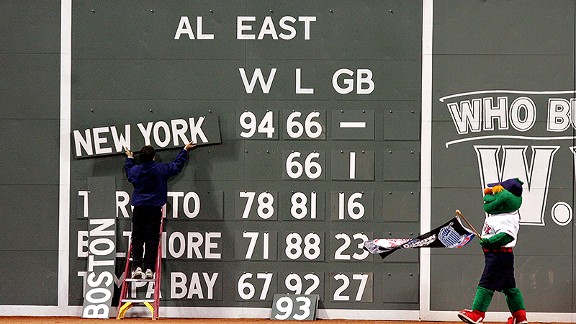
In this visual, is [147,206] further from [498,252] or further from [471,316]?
[498,252]

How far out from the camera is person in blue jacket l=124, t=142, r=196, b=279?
462 inches

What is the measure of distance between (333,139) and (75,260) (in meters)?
3.05

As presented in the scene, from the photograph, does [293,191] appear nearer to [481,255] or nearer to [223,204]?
[223,204]

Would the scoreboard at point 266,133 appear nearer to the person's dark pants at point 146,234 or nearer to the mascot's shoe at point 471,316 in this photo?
the person's dark pants at point 146,234

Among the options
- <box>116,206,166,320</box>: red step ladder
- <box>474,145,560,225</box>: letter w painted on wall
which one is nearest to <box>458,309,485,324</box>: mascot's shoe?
<box>474,145,560,225</box>: letter w painted on wall

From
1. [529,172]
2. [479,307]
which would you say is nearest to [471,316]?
[479,307]

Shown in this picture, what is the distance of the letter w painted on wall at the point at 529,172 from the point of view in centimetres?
1191

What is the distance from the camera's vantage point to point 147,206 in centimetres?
1178

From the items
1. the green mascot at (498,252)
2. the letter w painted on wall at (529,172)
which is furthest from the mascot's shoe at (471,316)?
the letter w painted on wall at (529,172)

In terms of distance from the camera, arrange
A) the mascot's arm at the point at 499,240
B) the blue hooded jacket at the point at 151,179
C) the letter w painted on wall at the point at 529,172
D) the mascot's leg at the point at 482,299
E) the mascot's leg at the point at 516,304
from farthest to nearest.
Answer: the letter w painted on wall at the point at 529,172, the blue hooded jacket at the point at 151,179, the mascot's leg at the point at 516,304, the mascot's leg at the point at 482,299, the mascot's arm at the point at 499,240

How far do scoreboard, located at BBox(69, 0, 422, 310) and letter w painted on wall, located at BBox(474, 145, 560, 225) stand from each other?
0.89 metres

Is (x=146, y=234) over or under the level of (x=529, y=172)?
under

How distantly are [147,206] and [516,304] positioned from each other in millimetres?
3877

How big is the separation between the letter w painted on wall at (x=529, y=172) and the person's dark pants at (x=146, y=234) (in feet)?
11.5
